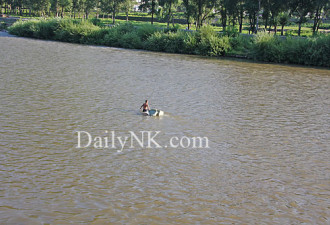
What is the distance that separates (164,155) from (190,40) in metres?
36.2

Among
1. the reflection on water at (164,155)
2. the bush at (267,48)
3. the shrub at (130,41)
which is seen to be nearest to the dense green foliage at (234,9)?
the bush at (267,48)

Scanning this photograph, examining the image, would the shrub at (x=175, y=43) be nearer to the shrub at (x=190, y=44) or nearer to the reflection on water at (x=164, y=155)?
the shrub at (x=190, y=44)

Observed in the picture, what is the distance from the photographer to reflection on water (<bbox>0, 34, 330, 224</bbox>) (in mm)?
9984

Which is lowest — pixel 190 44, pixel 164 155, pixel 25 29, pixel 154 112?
pixel 164 155

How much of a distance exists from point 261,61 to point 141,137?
31.9 m

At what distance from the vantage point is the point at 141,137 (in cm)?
1541

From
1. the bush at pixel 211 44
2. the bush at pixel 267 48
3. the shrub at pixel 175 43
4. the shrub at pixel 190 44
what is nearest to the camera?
the bush at pixel 267 48

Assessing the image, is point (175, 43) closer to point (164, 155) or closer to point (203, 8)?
point (203, 8)

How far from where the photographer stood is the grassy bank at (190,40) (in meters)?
42.6

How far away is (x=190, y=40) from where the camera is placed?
4822cm

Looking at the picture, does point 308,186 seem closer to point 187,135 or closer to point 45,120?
point 187,135

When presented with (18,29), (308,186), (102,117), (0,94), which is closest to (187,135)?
(102,117)

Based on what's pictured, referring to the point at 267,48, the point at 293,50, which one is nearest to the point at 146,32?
the point at 267,48

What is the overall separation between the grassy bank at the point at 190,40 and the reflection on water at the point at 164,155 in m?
15.4
